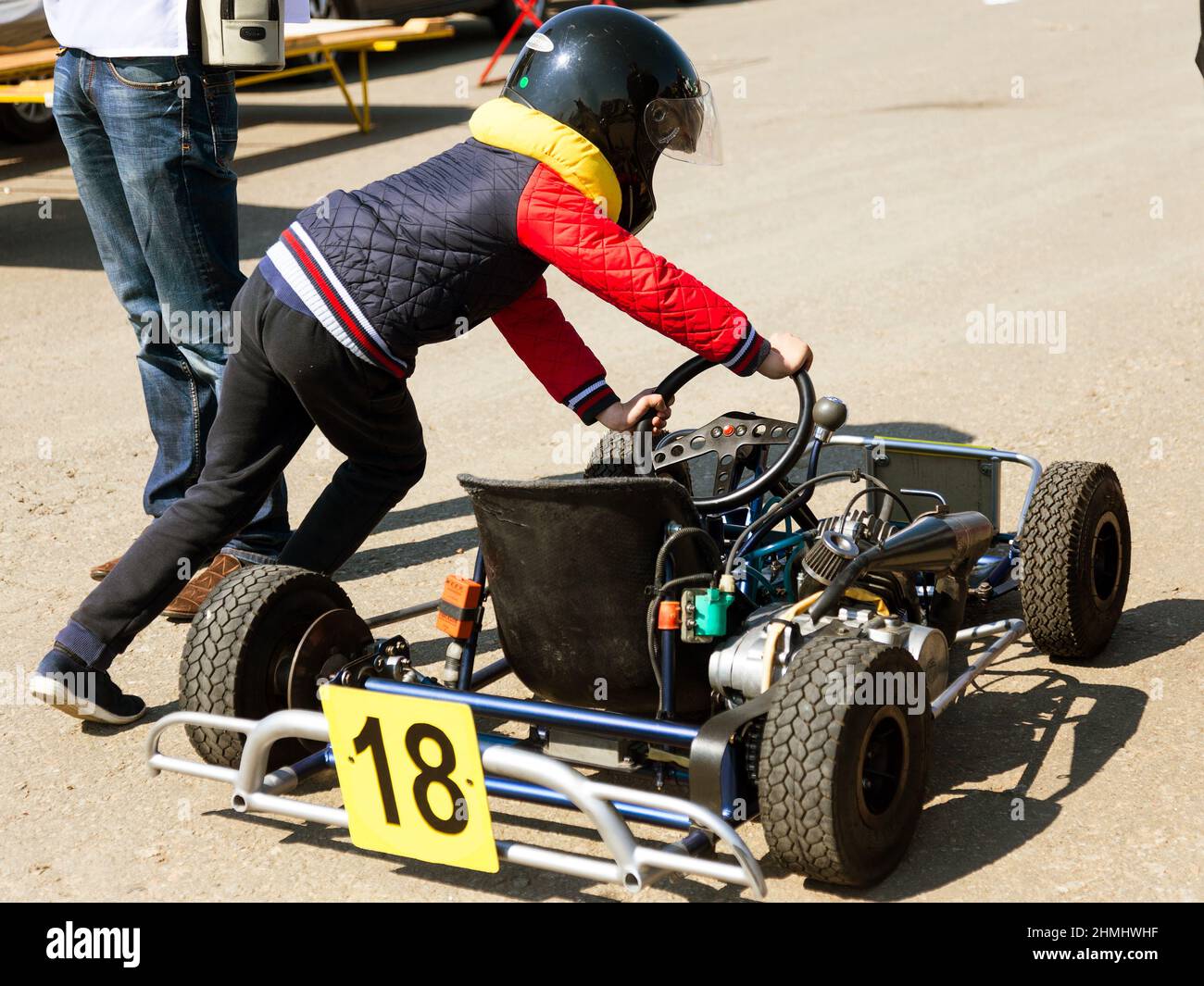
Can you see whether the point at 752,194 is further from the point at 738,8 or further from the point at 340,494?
the point at 738,8

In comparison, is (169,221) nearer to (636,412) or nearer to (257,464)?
(257,464)

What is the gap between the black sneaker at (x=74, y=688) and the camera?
142 inches

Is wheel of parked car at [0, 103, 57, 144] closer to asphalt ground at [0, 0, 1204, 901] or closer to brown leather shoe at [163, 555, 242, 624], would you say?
asphalt ground at [0, 0, 1204, 901]

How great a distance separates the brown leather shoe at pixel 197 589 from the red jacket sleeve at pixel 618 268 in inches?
64.6

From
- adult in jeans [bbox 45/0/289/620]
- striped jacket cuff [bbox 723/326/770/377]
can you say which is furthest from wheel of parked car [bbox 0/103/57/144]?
striped jacket cuff [bbox 723/326/770/377]

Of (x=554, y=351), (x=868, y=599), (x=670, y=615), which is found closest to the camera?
(x=670, y=615)

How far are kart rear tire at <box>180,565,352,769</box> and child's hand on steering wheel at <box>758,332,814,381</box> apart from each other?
1094 millimetres

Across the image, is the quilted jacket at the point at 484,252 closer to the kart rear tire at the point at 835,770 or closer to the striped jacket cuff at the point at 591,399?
the striped jacket cuff at the point at 591,399

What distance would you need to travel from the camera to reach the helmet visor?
3400 mm

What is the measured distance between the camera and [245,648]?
3.27 metres

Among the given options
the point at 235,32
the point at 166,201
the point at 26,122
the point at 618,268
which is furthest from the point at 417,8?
the point at 618,268

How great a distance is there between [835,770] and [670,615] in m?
0.46

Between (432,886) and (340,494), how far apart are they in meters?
1.07

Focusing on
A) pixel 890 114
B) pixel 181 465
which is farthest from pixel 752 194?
pixel 181 465
